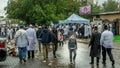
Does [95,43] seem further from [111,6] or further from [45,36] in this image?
[111,6]

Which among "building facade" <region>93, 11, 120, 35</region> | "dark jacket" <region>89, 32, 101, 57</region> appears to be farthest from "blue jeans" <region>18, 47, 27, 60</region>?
"building facade" <region>93, 11, 120, 35</region>

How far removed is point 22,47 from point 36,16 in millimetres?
28113

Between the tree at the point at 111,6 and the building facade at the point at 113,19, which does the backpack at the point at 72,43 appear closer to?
the building facade at the point at 113,19

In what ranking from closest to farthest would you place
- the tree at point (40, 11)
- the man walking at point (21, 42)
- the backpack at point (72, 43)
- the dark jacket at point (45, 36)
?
the backpack at point (72, 43)
the man walking at point (21, 42)
the dark jacket at point (45, 36)
the tree at point (40, 11)

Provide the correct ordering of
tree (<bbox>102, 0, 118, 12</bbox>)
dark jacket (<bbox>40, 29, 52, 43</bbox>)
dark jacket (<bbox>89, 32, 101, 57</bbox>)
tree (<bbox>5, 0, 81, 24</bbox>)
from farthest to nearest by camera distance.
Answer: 1. tree (<bbox>102, 0, 118, 12</bbox>)
2. tree (<bbox>5, 0, 81, 24</bbox>)
3. dark jacket (<bbox>40, 29, 52, 43</bbox>)
4. dark jacket (<bbox>89, 32, 101, 57</bbox>)

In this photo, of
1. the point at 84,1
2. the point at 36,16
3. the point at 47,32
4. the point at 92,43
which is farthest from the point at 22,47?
the point at 84,1

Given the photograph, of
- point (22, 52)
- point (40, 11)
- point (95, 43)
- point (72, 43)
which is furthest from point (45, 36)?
point (40, 11)

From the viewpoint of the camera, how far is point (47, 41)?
19.0m

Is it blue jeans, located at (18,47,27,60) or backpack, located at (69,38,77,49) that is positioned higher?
backpack, located at (69,38,77,49)

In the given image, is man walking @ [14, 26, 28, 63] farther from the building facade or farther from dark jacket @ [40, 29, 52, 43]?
the building facade

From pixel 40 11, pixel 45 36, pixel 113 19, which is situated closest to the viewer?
pixel 45 36

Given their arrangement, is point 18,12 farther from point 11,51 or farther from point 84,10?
point 11,51

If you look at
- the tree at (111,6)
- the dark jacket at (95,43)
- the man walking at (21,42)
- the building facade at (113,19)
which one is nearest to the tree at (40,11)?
the building facade at (113,19)

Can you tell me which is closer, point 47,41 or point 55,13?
point 47,41
